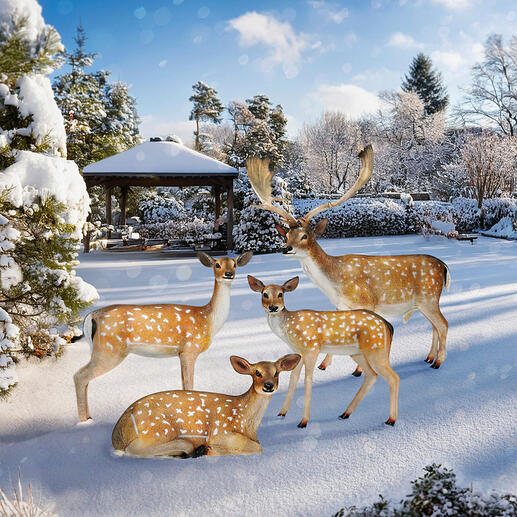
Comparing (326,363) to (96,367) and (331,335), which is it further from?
(96,367)

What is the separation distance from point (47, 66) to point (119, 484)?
3.79 meters

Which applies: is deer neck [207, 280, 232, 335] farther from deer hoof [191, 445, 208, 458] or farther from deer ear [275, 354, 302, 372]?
deer hoof [191, 445, 208, 458]

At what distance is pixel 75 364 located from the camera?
5031mm

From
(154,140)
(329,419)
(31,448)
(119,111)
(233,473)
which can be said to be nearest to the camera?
(233,473)

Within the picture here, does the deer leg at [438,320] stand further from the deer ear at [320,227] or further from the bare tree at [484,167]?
the bare tree at [484,167]

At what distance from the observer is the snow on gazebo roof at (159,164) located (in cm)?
1562

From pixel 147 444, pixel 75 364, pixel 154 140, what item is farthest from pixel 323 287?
pixel 154 140

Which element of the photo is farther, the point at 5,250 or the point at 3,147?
the point at 3,147

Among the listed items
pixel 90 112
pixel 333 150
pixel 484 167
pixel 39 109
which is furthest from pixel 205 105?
pixel 39 109

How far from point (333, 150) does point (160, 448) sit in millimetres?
41255

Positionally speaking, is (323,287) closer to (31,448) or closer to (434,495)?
(434,495)

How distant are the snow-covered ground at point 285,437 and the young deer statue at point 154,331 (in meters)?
0.53

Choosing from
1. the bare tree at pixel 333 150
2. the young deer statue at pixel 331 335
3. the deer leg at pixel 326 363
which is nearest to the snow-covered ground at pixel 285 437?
the deer leg at pixel 326 363

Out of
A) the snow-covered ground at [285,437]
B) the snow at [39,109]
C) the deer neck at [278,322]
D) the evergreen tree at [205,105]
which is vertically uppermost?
the evergreen tree at [205,105]
